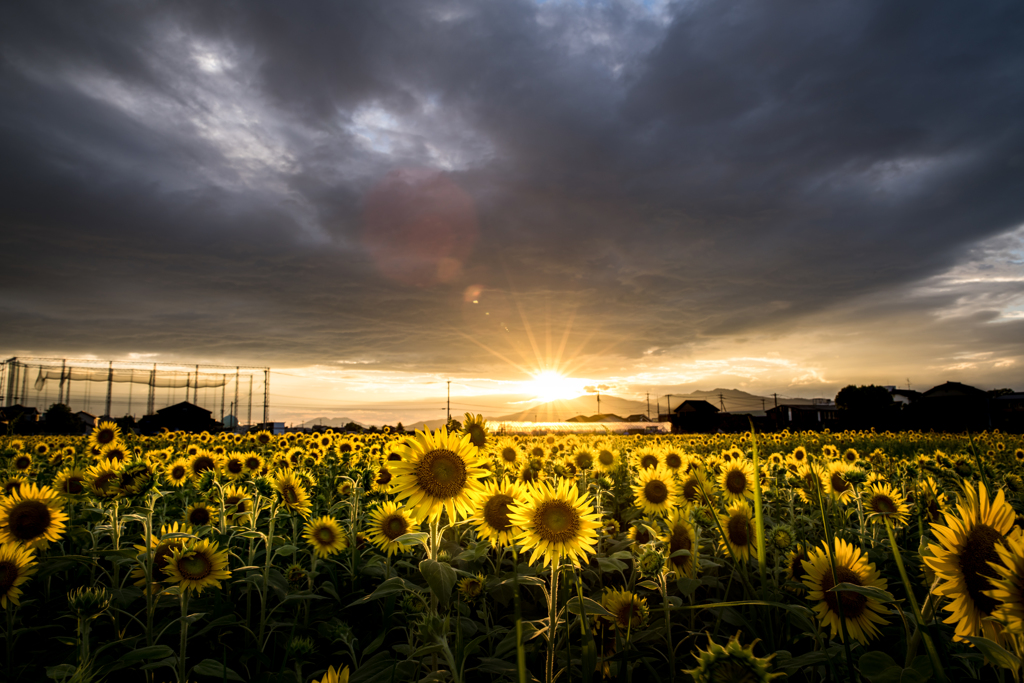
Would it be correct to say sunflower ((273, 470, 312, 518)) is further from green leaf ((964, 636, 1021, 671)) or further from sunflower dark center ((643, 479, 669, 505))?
green leaf ((964, 636, 1021, 671))

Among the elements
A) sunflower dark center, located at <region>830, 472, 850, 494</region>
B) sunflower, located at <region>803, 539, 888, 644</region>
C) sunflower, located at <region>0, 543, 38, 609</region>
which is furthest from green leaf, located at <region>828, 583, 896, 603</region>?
sunflower, located at <region>0, 543, 38, 609</region>

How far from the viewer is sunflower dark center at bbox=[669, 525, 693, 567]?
365 centimetres

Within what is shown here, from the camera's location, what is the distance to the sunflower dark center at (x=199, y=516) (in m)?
4.80

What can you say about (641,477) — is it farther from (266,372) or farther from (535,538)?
(266,372)

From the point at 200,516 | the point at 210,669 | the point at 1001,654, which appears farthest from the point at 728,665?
the point at 200,516

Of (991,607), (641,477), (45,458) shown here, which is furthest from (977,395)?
(45,458)

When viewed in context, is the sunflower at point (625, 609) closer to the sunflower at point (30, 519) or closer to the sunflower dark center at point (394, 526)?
the sunflower dark center at point (394, 526)

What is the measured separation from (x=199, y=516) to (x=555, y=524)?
414 cm

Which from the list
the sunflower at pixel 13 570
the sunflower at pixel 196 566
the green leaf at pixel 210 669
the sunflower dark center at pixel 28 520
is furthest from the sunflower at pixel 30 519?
the green leaf at pixel 210 669

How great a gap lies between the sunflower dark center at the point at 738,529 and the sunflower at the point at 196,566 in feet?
12.3

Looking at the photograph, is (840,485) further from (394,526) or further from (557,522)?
(394,526)

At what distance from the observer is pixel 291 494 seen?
4.78 metres

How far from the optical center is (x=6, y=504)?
11.9ft

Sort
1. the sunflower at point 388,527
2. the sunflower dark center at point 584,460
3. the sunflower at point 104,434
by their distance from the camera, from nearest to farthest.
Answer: the sunflower at point 388,527 < the sunflower dark center at point 584,460 < the sunflower at point 104,434
